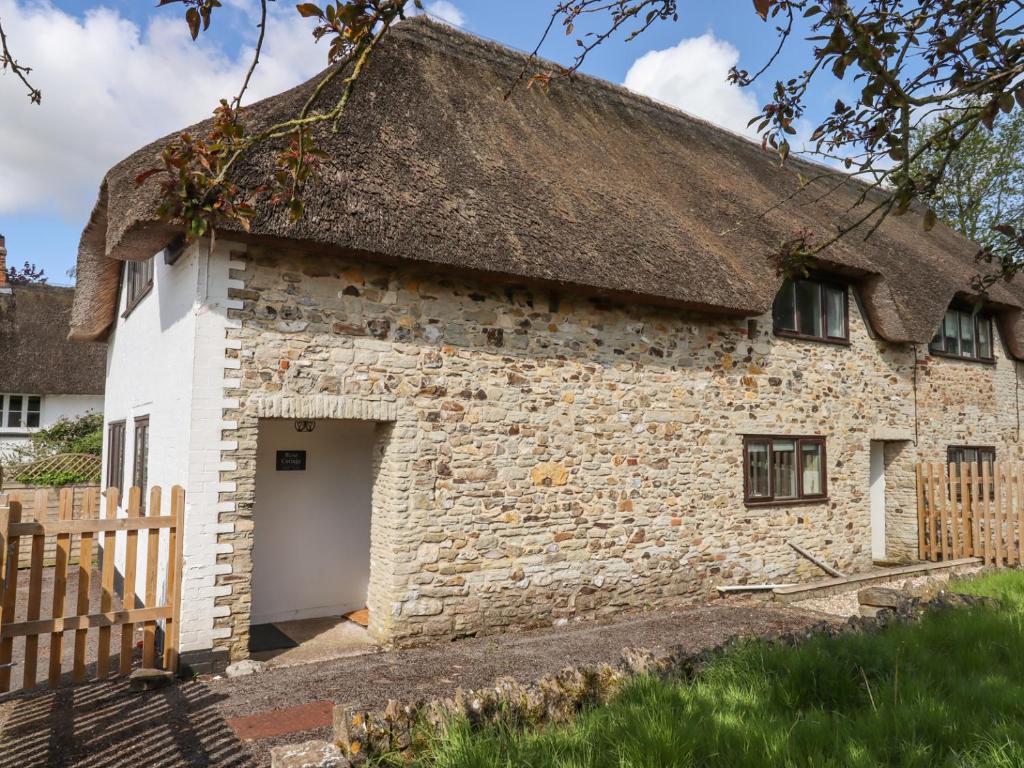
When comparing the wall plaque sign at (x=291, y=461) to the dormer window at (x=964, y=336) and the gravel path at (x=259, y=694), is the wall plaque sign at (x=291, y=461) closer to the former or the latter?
the gravel path at (x=259, y=694)

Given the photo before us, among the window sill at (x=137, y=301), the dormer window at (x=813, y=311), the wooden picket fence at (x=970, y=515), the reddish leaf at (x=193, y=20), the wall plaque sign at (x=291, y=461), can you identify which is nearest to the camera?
the reddish leaf at (x=193, y=20)

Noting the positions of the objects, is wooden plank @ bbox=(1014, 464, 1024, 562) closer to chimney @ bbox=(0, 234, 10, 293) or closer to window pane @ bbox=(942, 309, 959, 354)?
window pane @ bbox=(942, 309, 959, 354)

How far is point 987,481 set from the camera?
1120cm

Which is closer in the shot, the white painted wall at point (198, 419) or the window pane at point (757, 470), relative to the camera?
the white painted wall at point (198, 419)

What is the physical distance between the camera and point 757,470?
31.8 ft

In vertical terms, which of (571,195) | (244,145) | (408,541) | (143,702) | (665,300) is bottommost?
(143,702)

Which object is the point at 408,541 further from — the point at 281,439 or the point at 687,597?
the point at 687,597

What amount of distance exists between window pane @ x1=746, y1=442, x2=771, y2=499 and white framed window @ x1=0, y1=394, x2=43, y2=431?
22.2m

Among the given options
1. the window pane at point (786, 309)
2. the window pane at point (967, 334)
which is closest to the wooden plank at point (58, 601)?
the window pane at point (786, 309)

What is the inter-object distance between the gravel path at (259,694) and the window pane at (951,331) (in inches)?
308

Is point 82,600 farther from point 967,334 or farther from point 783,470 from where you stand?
point 967,334

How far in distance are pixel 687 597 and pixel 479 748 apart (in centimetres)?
589

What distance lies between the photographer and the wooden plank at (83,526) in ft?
17.9

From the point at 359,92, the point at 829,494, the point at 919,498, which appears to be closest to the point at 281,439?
the point at 359,92
